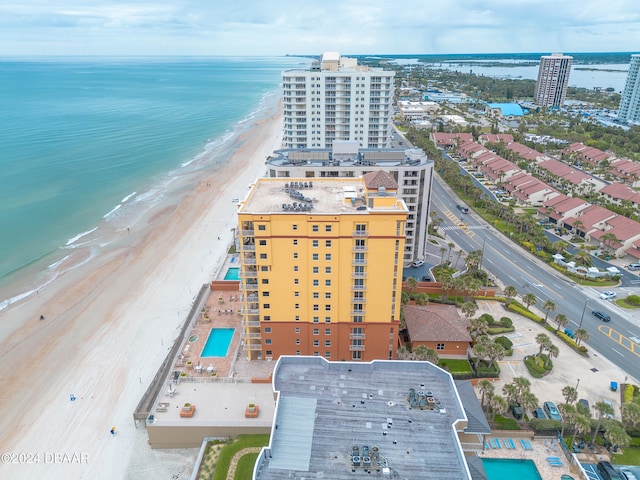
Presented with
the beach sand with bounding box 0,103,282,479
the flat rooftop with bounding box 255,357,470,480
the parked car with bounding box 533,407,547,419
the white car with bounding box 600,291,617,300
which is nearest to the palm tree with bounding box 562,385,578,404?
the parked car with bounding box 533,407,547,419

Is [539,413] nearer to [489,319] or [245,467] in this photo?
[489,319]

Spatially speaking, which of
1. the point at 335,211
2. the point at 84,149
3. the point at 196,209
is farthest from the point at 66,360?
the point at 84,149

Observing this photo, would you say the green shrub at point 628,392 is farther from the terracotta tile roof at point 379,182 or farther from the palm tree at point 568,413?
the terracotta tile roof at point 379,182

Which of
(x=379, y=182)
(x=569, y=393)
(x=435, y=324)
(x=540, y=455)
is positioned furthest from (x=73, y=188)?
(x=569, y=393)

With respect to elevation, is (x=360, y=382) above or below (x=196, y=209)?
above

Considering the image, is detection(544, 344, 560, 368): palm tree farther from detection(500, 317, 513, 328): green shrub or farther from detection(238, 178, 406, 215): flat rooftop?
detection(238, 178, 406, 215): flat rooftop

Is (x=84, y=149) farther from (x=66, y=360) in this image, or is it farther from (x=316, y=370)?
(x=316, y=370)
